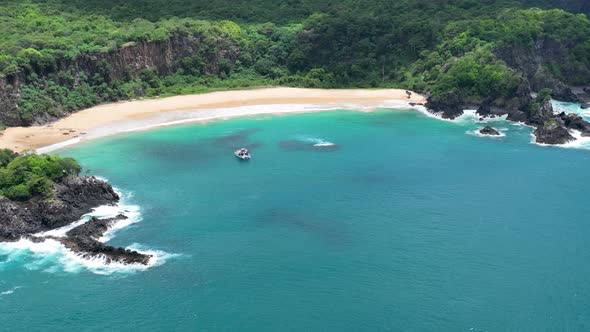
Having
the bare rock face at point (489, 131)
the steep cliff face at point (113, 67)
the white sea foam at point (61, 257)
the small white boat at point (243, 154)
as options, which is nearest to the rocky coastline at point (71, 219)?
the white sea foam at point (61, 257)

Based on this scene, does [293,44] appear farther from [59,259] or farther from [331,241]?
[59,259]

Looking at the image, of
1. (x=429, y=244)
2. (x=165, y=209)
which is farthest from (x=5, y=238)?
(x=429, y=244)

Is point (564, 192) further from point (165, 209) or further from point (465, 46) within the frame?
point (465, 46)

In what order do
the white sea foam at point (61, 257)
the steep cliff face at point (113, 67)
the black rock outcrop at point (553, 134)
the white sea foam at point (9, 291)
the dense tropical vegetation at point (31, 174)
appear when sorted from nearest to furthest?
the white sea foam at point (9, 291) < the white sea foam at point (61, 257) < the dense tropical vegetation at point (31, 174) < the black rock outcrop at point (553, 134) < the steep cliff face at point (113, 67)

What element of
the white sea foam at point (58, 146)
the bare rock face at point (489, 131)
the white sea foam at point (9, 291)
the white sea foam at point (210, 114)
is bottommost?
the white sea foam at point (9, 291)

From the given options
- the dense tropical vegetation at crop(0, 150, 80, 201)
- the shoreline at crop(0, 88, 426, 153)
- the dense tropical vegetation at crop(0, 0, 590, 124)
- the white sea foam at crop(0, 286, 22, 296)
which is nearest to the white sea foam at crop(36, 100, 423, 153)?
the shoreline at crop(0, 88, 426, 153)

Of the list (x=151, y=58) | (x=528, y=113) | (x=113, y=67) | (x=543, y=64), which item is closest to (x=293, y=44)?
(x=151, y=58)

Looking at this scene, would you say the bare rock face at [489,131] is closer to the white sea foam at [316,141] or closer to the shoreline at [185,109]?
the shoreline at [185,109]
